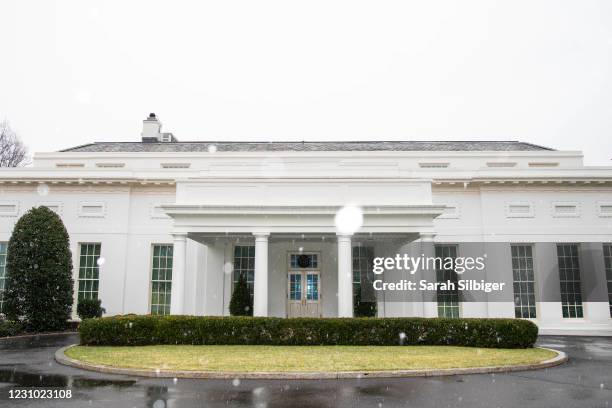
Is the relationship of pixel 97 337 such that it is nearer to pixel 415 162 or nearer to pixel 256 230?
pixel 256 230

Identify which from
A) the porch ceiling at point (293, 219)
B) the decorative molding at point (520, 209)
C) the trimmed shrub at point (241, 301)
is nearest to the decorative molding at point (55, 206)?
the porch ceiling at point (293, 219)

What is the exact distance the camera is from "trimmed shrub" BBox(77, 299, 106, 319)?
21969mm

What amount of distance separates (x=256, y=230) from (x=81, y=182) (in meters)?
10.7

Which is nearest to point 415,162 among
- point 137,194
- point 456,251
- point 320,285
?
point 456,251

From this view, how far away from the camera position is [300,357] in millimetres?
12664

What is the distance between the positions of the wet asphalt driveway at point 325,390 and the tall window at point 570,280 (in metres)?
11.9

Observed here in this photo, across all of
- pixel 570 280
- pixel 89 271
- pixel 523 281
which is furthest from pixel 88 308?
pixel 570 280

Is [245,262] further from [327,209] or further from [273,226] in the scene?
[327,209]

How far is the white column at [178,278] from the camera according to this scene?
1852cm

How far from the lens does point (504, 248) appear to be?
23328 millimetres

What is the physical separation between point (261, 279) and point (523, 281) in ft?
42.2

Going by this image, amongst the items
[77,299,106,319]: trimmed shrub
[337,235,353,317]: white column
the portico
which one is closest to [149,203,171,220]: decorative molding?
[77,299,106,319]: trimmed shrub

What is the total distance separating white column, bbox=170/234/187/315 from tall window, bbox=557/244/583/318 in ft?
56.3

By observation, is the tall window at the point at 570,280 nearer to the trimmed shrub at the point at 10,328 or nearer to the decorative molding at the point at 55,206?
the trimmed shrub at the point at 10,328
